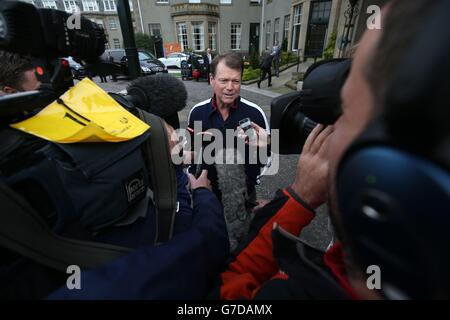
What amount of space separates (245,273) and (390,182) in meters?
0.58

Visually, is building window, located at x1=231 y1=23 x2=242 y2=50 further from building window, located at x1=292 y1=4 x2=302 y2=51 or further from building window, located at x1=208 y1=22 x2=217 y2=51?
building window, located at x1=292 y1=4 x2=302 y2=51

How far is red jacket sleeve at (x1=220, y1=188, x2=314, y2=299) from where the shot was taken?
2.47ft

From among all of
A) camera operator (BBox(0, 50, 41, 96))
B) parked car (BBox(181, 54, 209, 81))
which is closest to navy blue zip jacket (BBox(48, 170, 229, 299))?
camera operator (BBox(0, 50, 41, 96))

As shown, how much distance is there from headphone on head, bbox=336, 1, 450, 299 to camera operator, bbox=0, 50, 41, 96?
1712mm

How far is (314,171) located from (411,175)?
0.52 m

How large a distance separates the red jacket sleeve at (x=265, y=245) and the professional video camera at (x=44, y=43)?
2.72ft

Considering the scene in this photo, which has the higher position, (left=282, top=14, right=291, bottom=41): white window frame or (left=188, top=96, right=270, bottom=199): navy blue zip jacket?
(left=282, top=14, right=291, bottom=41): white window frame

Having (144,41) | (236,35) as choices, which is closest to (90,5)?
(144,41)

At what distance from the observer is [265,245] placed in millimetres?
828

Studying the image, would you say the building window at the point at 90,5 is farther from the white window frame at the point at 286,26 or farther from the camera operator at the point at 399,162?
the camera operator at the point at 399,162

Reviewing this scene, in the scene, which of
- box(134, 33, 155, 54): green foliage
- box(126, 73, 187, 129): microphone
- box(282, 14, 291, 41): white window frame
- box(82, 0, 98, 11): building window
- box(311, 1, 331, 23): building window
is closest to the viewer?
box(126, 73, 187, 129): microphone

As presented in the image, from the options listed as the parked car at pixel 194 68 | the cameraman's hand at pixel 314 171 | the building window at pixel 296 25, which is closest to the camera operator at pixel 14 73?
the cameraman's hand at pixel 314 171

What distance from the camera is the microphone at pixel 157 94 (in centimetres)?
123

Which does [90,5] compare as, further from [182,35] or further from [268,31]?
[268,31]
